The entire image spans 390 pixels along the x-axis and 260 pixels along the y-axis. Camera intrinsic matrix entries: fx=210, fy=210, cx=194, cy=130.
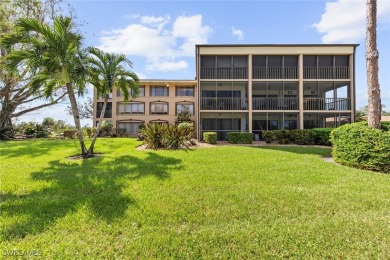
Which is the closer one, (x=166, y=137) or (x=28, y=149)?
(x=166, y=137)

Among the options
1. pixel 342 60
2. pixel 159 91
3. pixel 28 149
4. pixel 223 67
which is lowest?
pixel 28 149

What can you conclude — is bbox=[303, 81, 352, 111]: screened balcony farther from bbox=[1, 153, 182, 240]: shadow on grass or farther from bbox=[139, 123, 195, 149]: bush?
bbox=[1, 153, 182, 240]: shadow on grass

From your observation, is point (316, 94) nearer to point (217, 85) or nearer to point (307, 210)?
point (217, 85)

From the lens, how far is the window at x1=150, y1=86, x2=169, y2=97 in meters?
28.4

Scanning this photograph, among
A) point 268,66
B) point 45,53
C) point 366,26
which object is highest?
point 268,66

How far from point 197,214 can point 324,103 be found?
2059cm

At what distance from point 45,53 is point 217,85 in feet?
52.0

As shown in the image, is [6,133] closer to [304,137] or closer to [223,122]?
[223,122]

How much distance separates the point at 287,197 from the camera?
507cm

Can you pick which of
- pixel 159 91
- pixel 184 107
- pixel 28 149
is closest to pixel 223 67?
pixel 184 107

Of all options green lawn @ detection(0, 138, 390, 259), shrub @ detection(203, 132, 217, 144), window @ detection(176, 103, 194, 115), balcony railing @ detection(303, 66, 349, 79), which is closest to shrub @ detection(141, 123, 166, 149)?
shrub @ detection(203, 132, 217, 144)

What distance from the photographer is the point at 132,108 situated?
1116 inches

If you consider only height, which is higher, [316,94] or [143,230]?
[316,94]

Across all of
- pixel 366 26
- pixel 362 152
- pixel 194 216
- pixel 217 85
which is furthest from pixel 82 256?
pixel 217 85
